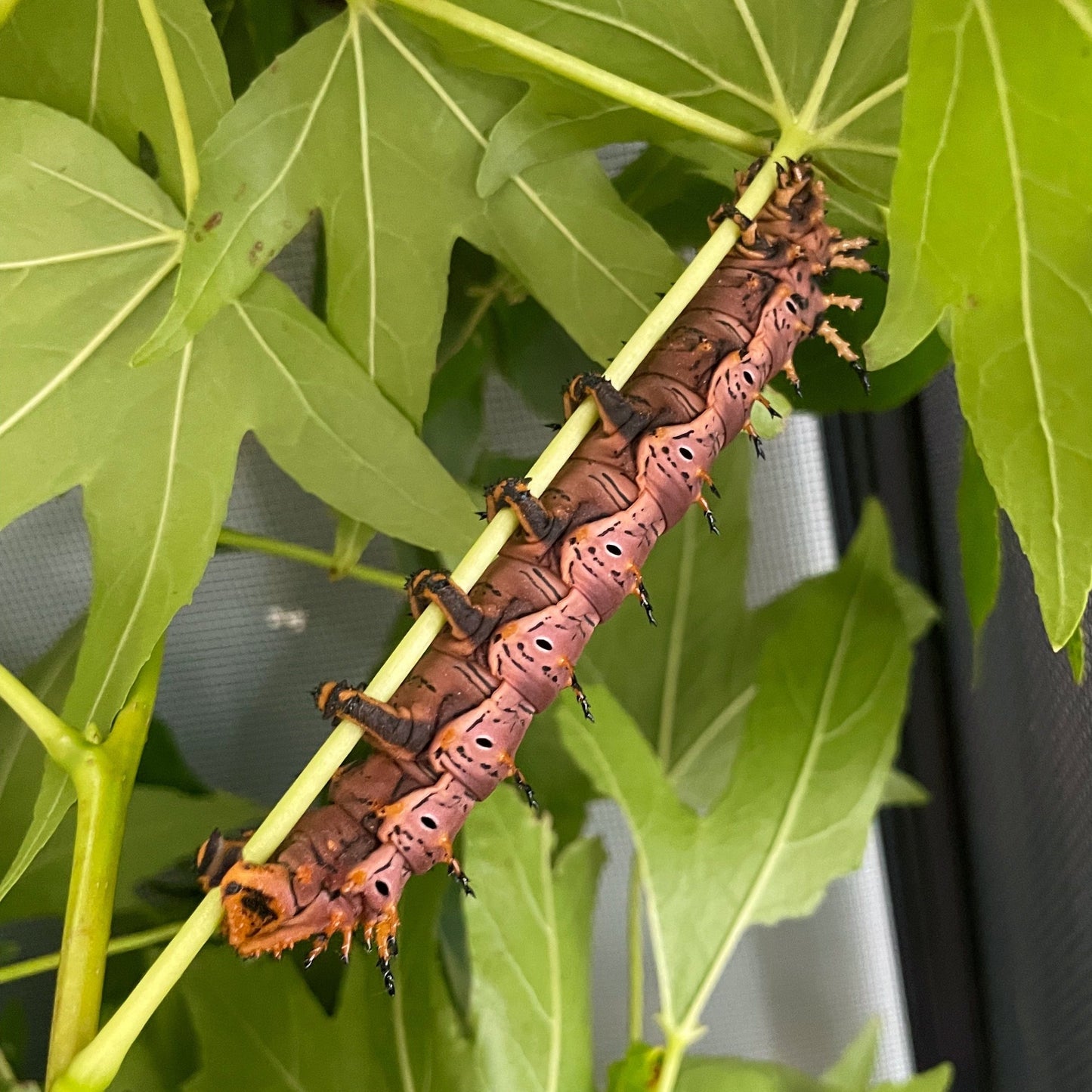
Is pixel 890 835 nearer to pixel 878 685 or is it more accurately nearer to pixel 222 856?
pixel 878 685

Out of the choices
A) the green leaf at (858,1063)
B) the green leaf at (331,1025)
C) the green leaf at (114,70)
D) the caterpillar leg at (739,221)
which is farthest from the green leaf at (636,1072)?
the green leaf at (114,70)

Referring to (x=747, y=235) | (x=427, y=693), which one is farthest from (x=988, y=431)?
(x=427, y=693)

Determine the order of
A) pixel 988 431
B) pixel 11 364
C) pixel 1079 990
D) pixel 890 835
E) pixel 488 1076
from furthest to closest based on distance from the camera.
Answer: pixel 890 835 → pixel 1079 990 → pixel 488 1076 → pixel 11 364 → pixel 988 431

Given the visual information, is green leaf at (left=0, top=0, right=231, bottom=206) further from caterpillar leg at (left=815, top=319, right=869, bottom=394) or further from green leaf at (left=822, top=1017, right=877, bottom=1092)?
green leaf at (left=822, top=1017, right=877, bottom=1092)

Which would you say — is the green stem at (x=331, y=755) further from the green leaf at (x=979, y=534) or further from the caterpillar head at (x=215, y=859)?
the green leaf at (x=979, y=534)

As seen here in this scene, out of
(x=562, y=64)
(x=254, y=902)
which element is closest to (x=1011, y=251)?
(x=562, y=64)

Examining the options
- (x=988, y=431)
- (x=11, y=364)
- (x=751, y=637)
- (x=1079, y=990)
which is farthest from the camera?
(x=751, y=637)

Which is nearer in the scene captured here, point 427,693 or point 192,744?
point 427,693
